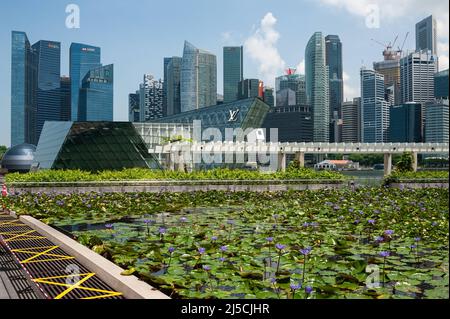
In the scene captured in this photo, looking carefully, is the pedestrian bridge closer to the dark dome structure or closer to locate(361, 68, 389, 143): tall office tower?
locate(361, 68, 389, 143): tall office tower

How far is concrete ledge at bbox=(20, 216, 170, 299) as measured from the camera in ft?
17.6

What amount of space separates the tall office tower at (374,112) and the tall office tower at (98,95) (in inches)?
319

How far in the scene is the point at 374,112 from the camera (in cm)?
1878

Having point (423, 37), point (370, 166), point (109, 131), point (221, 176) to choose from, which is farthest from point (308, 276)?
point (370, 166)

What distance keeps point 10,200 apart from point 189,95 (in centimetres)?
5455

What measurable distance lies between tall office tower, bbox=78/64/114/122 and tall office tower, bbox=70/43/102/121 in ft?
1.01

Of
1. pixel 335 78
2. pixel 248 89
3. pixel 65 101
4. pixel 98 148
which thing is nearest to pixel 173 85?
pixel 248 89

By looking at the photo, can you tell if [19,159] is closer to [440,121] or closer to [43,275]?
[43,275]

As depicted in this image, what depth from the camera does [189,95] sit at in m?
71.6

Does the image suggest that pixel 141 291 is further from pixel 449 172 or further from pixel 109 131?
pixel 109 131

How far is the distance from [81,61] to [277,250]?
1198cm

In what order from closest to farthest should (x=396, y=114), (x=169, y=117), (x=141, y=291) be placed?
(x=141, y=291) → (x=396, y=114) → (x=169, y=117)

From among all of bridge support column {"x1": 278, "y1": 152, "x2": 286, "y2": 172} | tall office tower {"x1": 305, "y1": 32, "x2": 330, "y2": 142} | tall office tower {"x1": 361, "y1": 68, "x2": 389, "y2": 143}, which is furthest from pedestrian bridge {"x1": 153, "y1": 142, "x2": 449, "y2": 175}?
tall office tower {"x1": 361, "y1": 68, "x2": 389, "y2": 143}

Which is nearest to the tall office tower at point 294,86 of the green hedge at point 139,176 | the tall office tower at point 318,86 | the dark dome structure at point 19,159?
the tall office tower at point 318,86
